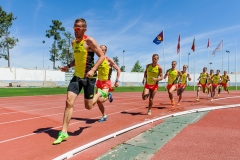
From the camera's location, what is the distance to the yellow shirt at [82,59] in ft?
14.7

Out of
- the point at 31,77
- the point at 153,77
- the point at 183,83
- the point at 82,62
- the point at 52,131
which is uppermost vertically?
the point at 31,77

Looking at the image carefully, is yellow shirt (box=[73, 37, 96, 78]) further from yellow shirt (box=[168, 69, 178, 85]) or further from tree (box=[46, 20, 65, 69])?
tree (box=[46, 20, 65, 69])

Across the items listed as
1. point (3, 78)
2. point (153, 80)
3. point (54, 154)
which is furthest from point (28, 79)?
point (54, 154)

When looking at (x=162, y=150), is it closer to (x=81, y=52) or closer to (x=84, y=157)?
(x=84, y=157)

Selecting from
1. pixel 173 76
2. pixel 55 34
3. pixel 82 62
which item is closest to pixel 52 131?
pixel 82 62

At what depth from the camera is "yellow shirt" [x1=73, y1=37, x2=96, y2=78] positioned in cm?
447

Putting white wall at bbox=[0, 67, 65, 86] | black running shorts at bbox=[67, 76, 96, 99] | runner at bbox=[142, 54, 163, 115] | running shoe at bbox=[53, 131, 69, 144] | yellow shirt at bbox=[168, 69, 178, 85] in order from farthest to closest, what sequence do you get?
1. white wall at bbox=[0, 67, 65, 86]
2. yellow shirt at bbox=[168, 69, 178, 85]
3. runner at bbox=[142, 54, 163, 115]
4. black running shorts at bbox=[67, 76, 96, 99]
5. running shoe at bbox=[53, 131, 69, 144]

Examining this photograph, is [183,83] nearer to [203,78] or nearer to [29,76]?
[203,78]

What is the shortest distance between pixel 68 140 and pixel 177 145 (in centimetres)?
208

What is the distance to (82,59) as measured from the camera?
450 centimetres

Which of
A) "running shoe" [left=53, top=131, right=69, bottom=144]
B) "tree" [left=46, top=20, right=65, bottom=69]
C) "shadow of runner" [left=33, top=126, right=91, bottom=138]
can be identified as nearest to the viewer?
"running shoe" [left=53, top=131, right=69, bottom=144]

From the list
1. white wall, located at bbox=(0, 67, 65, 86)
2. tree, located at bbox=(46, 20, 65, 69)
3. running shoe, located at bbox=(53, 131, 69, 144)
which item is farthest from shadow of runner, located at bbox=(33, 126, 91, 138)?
tree, located at bbox=(46, 20, 65, 69)

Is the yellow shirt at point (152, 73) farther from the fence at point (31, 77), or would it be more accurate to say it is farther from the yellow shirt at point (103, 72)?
the fence at point (31, 77)

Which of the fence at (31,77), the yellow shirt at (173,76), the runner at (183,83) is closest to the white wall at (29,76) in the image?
the fence at (31,77)
